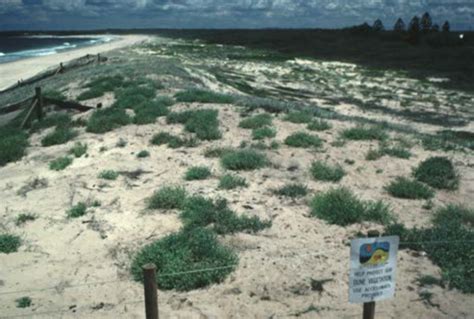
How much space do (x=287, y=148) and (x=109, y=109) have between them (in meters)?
8.25

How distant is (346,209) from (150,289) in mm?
5614

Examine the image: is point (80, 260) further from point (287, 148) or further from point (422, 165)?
point (422, 165)

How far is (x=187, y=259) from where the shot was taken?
7602mm

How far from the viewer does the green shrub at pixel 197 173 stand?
11719mm

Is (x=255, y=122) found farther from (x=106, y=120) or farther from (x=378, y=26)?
(x=378, y=26)

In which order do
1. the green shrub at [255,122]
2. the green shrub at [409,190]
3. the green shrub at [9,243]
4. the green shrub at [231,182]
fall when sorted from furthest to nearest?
the green shrub at [255,122] < the green shrub at [231,182] < the green shrub at [409,190] < the green shrub at [9,243]

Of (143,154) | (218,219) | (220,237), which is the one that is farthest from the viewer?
(143,154)

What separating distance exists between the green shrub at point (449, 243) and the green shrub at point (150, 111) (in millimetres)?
10655

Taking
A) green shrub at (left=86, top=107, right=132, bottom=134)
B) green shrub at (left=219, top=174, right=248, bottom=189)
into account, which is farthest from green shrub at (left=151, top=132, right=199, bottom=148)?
green shrub at (left=219, top=174, right=248, bottom=189)

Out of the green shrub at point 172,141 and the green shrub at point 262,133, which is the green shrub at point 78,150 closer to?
the green shrub at point 172,141

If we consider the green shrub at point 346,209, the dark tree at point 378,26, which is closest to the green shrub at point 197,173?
the green shrub at point 346,209

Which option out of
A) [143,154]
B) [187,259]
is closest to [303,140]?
[143,154]

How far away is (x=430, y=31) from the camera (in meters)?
115

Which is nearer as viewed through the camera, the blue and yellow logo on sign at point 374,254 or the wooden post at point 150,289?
the blue and yellow logo on sign at point 374,254
